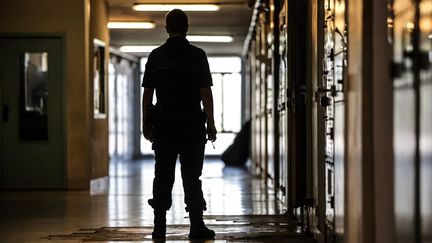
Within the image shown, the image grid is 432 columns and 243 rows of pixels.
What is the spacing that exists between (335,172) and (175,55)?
57.7 inches

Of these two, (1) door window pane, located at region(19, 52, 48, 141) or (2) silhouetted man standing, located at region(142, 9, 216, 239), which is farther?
(1) door window pane, located at region(19, 52, 48, 141)

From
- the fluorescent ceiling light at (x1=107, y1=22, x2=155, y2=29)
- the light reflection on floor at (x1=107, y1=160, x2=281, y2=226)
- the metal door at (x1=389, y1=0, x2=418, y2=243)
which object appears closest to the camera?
the metal door at (x1=389, y1=0, x2=418, y2=243)

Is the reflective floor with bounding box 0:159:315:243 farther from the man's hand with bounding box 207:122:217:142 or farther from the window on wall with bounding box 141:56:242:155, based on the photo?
the window on wall with bounding box 141:56:242:155

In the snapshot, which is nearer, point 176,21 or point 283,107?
point 176,21

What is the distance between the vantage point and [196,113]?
557cm

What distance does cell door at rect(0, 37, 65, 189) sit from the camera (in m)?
10.7

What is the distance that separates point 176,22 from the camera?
18.5 ft

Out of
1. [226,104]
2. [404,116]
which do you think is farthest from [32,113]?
[226,104]

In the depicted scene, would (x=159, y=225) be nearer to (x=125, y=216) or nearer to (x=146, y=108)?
(x=146, y=108)

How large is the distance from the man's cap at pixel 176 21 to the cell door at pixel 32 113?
535 cm

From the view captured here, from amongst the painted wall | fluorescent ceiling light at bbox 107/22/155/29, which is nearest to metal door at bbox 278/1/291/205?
the painted wall

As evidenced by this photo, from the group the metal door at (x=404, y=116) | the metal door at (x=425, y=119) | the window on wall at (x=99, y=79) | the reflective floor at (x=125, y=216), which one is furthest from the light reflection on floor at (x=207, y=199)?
the metal door at (x=425, y=119)

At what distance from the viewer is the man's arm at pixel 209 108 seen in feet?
18.4

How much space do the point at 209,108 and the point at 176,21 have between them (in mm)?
631
